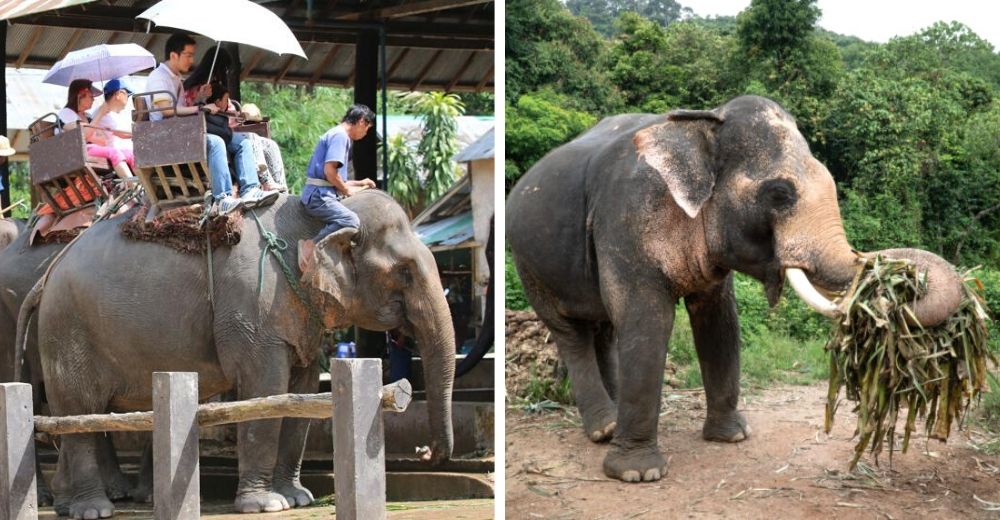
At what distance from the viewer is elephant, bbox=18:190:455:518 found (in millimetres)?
6941

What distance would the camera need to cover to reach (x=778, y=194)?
6.44 metres

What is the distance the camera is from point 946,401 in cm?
577

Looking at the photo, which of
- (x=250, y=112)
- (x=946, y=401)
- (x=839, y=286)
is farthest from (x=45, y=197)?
(x=946, y=401)

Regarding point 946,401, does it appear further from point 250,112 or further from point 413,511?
point 250,112

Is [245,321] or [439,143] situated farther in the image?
[439,143]

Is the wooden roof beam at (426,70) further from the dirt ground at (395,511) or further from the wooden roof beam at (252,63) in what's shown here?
the dirt ground at (395,511)

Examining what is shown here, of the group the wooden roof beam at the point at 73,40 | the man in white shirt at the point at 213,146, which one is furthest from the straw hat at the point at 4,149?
the man in white shirt at the point at 213,146

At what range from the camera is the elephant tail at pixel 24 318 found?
25.4ft

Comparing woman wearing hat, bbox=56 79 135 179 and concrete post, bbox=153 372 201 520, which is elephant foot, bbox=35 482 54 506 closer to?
woman wearing hat, bbox=56 79 135 179

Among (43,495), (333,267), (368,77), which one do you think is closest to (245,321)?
(333,267)

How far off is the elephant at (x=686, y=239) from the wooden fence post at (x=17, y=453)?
2398 millimetres

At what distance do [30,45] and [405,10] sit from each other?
3325mm

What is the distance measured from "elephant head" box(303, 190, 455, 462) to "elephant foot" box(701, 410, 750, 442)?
1.19m

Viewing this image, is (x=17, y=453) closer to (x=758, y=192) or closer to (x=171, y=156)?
(x=171, y=156)
